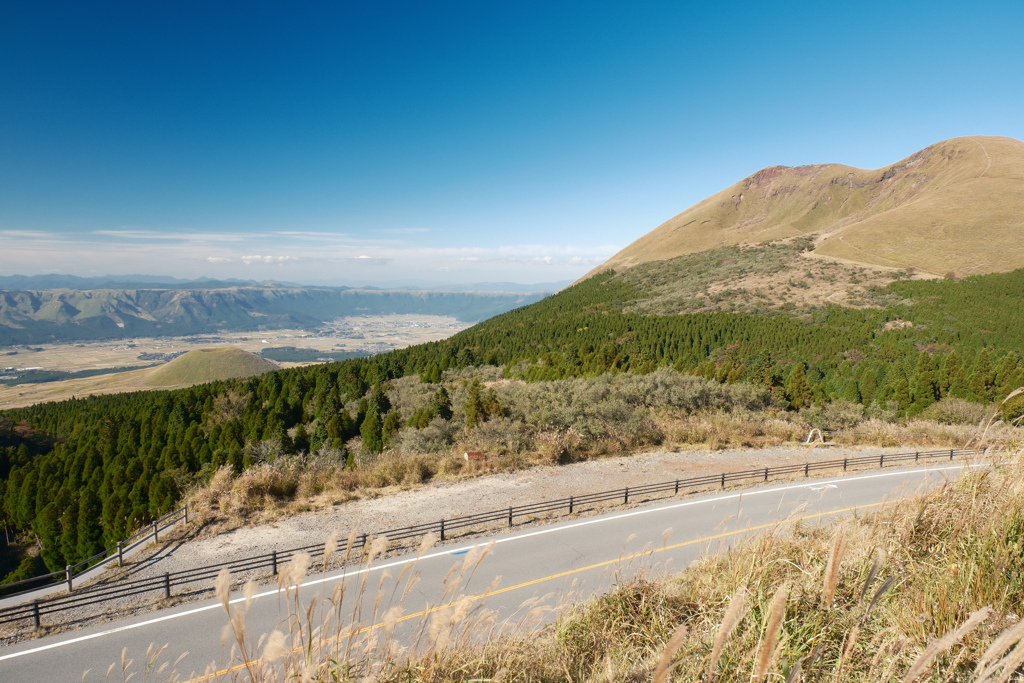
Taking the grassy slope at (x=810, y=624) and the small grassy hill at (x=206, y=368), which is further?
the small grassy hill at (x=206, y=368)

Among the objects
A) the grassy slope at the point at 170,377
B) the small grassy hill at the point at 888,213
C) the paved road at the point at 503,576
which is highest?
the small grassy hill at the point at 888,213

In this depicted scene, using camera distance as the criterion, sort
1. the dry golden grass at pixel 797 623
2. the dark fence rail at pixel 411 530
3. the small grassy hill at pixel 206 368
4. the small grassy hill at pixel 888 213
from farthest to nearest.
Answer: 1. the small grassy hill at pixel 206 368
2. the small grassy hill at pixel 888 213
3. the dark fence rail at pixel 411 530
4. the dry golden grass at pixel 797 623

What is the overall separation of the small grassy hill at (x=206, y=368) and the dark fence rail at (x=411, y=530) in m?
177

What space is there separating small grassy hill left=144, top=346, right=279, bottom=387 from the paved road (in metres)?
179

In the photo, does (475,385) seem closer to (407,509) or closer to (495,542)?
(407,509)

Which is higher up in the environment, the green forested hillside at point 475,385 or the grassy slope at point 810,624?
the grassy slope at point 810,624

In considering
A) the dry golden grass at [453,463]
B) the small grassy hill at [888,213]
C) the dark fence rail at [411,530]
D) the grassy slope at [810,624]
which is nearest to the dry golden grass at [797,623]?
the grassy slope at [810,624]

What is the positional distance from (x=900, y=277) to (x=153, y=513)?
109 meters

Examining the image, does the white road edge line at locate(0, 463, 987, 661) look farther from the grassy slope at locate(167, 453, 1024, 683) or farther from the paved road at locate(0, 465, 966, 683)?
the grassy slope at locate(167, 453, 1024, 683)

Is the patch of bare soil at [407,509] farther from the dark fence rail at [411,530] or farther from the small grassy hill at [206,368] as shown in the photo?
the small grassy hill at [206,368]

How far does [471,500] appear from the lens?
1490 centimetres

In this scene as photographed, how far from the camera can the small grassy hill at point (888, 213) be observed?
87.9 metres

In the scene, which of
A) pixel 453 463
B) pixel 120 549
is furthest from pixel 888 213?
pixel 120 549

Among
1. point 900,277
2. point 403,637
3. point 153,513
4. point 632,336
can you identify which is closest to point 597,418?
point 403,637
